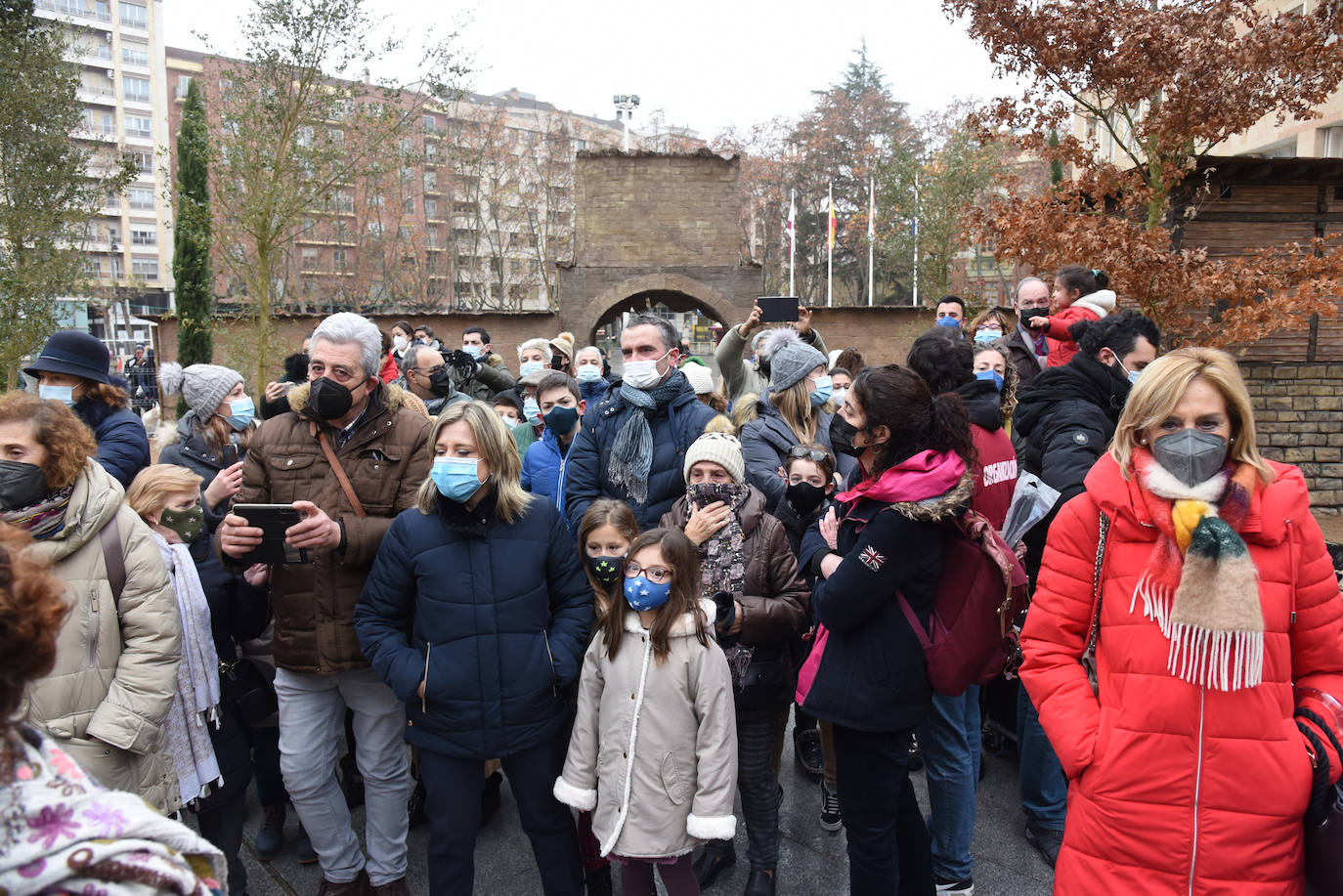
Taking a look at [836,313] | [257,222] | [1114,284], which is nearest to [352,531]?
[1114,284]

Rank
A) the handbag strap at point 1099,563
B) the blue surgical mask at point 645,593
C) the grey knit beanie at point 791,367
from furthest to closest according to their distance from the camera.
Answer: the grey knit beanie at point 791,367, the blue surgical mask at point 645,593, the handbag strap at point 1099,563

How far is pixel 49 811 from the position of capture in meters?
1.29

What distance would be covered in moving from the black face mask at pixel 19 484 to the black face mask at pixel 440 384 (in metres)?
4.19

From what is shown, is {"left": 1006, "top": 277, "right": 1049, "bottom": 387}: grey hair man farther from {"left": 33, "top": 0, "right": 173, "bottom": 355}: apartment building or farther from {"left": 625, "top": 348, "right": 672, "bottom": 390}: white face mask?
{"left": 33, "top": 0, "right": 173, "bottom": 355}: apartment building

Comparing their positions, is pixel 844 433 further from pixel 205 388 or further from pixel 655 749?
pixel 205 388

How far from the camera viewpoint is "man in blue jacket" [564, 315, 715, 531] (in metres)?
3.94

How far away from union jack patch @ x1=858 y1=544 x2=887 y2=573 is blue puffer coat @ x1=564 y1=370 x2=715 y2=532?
4.35ft

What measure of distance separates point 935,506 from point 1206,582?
0.80 metres

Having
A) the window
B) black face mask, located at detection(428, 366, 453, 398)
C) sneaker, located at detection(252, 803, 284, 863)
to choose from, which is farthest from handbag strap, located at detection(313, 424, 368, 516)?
the window

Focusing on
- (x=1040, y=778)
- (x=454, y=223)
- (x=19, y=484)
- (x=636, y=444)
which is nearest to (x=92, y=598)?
(x=19, y=484)

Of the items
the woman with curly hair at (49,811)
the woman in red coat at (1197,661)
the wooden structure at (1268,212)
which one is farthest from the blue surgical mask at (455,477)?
the wooden structure at (1268,212)

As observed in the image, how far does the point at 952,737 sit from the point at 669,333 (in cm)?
221

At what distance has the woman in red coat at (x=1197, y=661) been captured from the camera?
2.12 meters

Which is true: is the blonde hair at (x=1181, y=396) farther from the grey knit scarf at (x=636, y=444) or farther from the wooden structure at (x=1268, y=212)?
the wooden structure at (x=1268, y=212)
